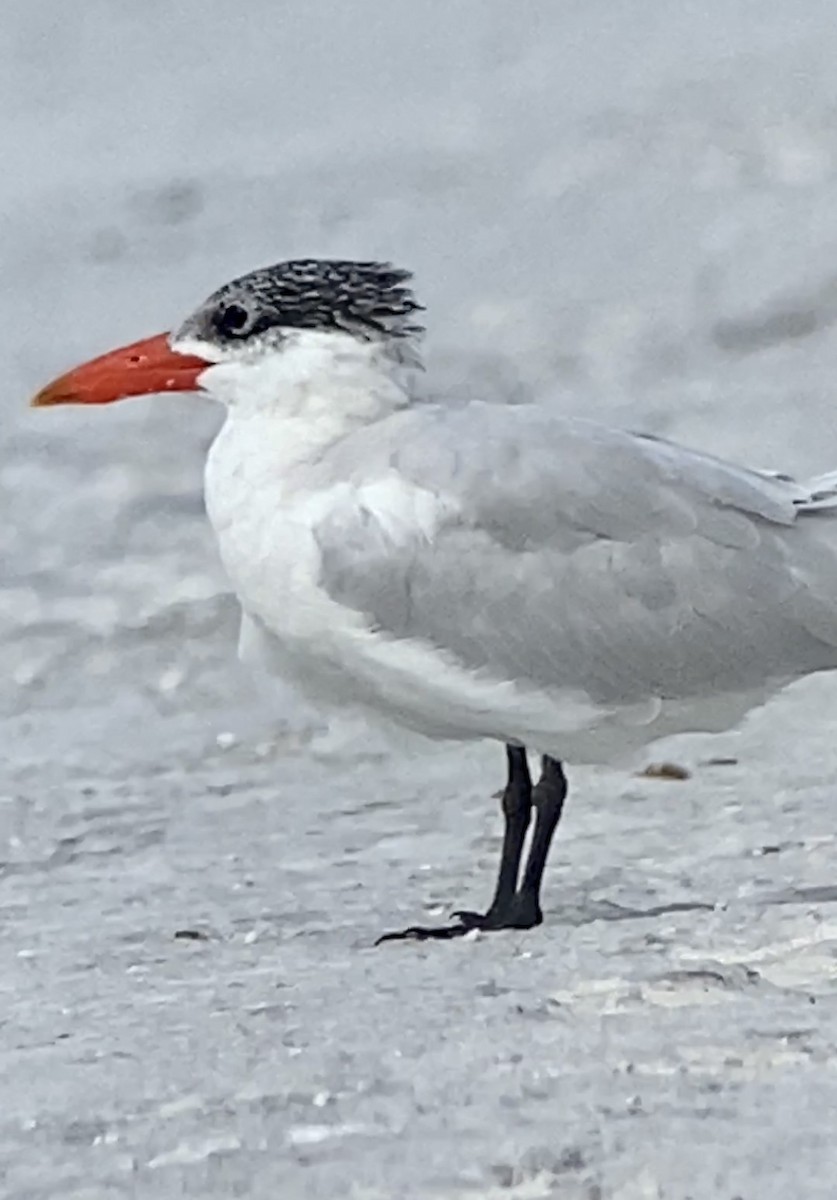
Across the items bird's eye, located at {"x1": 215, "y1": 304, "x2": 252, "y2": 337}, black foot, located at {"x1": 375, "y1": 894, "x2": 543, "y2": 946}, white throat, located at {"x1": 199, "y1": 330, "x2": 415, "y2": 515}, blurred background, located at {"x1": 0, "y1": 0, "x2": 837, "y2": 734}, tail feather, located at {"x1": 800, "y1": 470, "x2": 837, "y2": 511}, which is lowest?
black foot, located at {"x1": 375, "y1": 894, "x2": 543, "y2": 946}

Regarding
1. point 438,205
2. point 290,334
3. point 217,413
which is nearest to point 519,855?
point 290,334

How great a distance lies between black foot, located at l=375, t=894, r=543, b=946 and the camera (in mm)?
4391

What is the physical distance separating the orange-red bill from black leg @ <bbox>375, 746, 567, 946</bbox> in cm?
90

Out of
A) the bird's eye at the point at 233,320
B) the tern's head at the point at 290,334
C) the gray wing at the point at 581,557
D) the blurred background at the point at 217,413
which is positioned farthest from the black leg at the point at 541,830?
the bird's eye at the point at 233,320

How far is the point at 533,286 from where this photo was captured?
10.8 m

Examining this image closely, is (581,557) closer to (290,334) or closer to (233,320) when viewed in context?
(290,334)

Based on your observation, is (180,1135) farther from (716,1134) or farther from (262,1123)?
(716,1134)

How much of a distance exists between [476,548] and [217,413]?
5939 millimetres

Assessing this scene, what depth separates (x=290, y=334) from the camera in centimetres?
465

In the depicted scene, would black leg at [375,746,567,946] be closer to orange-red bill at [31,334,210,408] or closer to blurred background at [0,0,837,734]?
orange-red bill at [31,334,210,408]

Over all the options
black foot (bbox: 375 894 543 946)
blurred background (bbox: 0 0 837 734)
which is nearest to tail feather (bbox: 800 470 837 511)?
black foot (bbox: 375 894 543 946)

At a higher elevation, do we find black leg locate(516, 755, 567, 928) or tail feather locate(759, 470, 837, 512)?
tail feather locate(759, 470, 837, 512)

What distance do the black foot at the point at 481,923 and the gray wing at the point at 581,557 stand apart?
381mm

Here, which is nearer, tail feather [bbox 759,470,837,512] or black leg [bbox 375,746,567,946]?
black leg [bbox 375,746,567,946]
